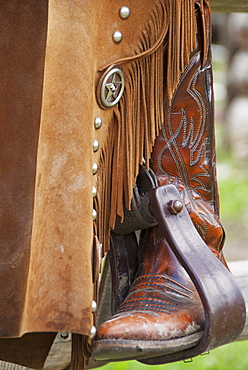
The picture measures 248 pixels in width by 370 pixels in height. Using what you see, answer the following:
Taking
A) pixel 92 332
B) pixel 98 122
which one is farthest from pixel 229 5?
pixel 92 332

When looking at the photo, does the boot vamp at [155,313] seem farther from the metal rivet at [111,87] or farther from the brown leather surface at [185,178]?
the metal rivet at [111,87]

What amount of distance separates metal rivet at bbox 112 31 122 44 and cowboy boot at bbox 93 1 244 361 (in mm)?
195

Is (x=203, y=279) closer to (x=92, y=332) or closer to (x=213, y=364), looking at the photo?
(x=92, y=332)

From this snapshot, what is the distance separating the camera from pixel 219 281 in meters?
1.09

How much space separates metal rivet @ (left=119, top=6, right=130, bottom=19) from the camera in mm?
1066

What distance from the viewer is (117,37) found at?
1.06 m

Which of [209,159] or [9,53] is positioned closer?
[9,53]

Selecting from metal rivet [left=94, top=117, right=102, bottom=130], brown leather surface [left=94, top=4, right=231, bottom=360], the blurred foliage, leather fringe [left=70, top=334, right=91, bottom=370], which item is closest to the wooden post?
brown leather surface [left=94, top=4, right=231, bottom=360]

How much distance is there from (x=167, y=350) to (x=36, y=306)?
0.24m

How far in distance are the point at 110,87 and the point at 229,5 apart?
882 millimetres

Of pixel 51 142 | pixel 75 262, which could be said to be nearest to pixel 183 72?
pixel 51 142

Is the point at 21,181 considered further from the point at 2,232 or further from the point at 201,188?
the point at 201,188

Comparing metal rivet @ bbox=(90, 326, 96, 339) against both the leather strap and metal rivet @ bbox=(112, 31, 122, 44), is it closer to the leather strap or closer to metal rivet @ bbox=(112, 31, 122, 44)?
the leather strap

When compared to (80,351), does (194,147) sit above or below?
above
